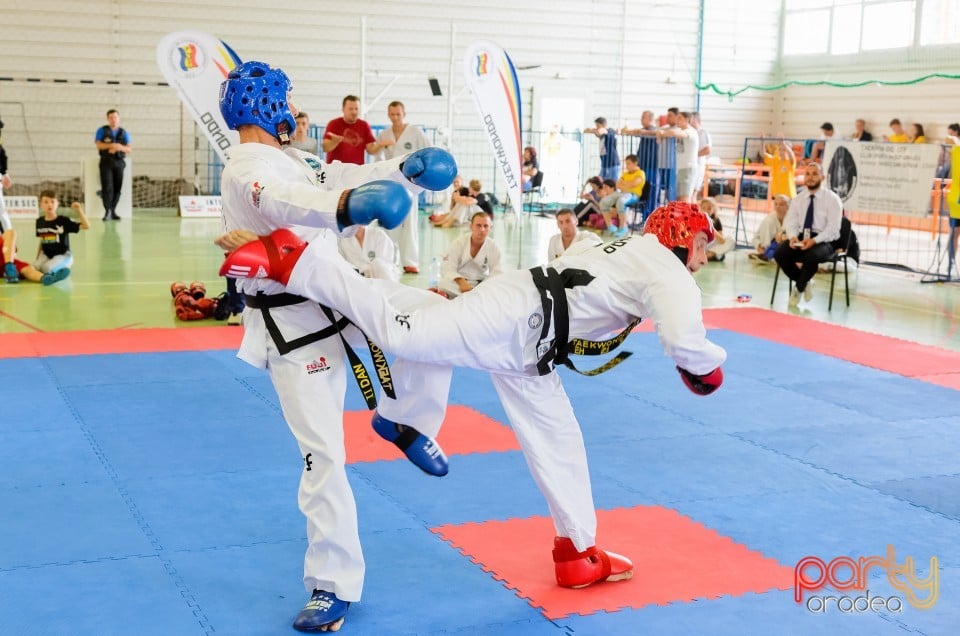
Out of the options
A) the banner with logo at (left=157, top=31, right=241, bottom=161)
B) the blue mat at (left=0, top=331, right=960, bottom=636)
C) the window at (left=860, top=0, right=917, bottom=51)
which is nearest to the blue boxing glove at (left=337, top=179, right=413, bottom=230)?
the blue mat at (left=0, top=331, right=960, bottom=636)

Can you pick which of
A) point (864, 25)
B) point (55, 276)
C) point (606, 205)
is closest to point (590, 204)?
point (606, 205)

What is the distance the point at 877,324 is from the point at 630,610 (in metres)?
6.85

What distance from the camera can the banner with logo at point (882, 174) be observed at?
1163cm

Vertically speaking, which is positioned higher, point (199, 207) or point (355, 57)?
point (355, 57)

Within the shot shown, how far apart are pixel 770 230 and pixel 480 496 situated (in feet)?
32.0

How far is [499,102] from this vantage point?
10.3m

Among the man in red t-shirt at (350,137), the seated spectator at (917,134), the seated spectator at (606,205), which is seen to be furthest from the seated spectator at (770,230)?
the seated spectator at (917,134)

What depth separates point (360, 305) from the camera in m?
3.39

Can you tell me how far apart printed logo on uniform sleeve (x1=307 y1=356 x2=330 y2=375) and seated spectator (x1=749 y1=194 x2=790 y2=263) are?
10471mm

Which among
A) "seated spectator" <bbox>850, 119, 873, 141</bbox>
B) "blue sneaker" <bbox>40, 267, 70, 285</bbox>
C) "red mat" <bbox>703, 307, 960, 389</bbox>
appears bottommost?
"red mat" <bbox>703, 307, 960, 389</bbox>

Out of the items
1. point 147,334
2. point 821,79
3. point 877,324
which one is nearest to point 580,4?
point 821,79

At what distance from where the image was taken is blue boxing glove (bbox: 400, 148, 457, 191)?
3354mm

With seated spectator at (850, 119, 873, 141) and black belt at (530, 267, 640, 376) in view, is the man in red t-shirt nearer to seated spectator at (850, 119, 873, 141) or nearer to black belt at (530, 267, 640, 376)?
black belt at (530, 267, 640, 376)

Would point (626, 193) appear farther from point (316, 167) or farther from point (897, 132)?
point (316, 167)
